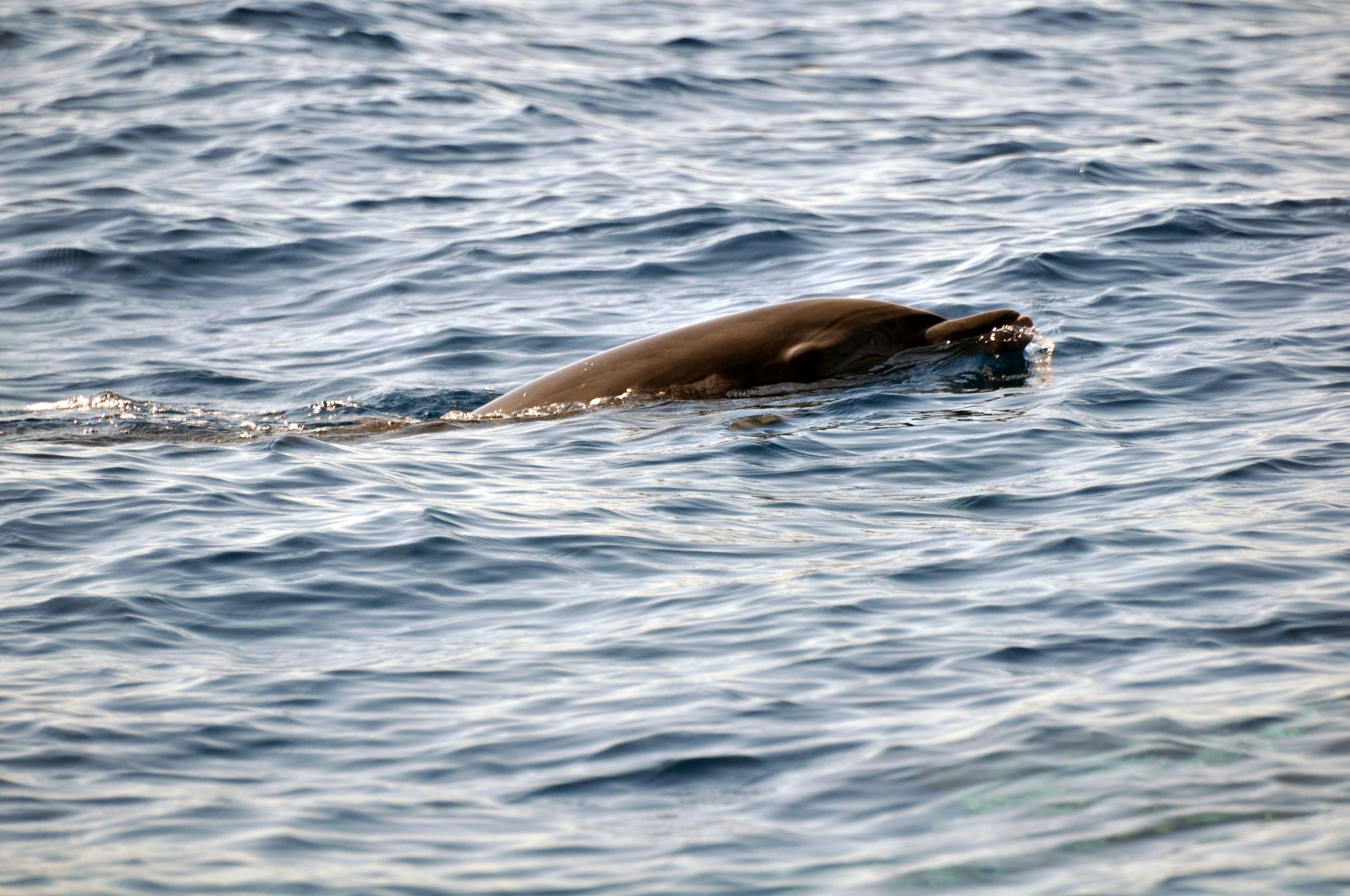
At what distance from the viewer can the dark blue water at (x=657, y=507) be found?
5109 mm

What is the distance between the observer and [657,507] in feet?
28.1

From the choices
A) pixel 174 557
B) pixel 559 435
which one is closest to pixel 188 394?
pixel 559 435

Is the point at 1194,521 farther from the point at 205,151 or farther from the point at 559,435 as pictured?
Answer: the point at 205,151

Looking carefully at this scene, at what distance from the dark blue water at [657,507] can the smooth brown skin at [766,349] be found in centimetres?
26

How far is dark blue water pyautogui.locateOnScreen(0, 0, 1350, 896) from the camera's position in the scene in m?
5.11

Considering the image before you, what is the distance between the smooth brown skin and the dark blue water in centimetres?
26

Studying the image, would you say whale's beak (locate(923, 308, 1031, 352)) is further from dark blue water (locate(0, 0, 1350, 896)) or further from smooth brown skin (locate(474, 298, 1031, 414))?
dark blue water (locate(0, 0, 1350, 896))

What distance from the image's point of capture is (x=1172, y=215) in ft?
50.9

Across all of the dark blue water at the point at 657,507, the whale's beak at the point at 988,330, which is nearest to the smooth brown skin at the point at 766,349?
the whale's beak at the point at 988,330

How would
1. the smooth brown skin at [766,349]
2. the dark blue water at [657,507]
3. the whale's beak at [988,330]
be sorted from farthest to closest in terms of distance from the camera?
the whale's beak at [988,330] → the smooth brown skin at [766,349] → the dark blue water at [657,507]

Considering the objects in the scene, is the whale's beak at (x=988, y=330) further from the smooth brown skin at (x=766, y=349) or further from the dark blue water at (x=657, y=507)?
the dark blue water at (x=657, y=507)

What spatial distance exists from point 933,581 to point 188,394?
708 centimetres

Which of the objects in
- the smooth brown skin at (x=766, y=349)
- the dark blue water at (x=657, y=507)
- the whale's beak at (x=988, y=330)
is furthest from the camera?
the whale's beak at (x=988, y=330)

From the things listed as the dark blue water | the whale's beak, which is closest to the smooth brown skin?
the whale's beak
